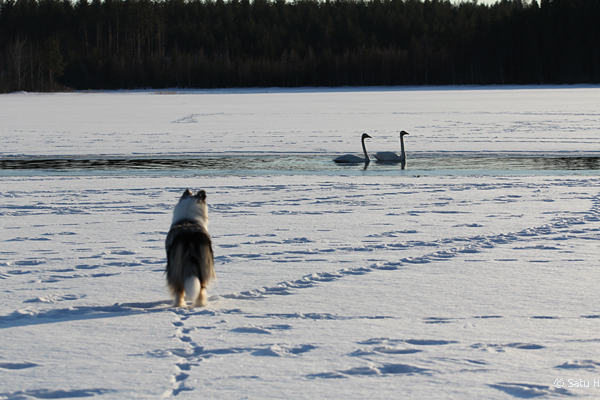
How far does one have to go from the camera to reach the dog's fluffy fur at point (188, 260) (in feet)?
13.5

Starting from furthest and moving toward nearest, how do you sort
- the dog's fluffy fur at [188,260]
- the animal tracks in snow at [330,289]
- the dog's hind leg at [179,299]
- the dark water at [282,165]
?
the dark water at [282,165]
the dog's hind leg at [179,299]
the dog's fluffy fur at [188,260]
the animal tracks in snow at [330,289]

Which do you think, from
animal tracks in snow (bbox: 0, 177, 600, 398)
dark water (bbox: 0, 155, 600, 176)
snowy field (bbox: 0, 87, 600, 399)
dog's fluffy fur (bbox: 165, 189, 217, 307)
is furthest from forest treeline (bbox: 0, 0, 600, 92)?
dog's fluffy fur (bbox: 165, 189, 217, 307)

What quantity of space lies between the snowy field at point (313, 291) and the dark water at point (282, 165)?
A: 4.35 feet

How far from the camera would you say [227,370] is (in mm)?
3199

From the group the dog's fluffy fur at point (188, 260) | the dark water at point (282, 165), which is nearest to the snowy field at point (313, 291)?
the dog's fluffy fur at point (188, 260)

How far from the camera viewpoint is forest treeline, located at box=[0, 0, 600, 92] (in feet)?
276

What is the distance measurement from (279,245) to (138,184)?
5323 mm

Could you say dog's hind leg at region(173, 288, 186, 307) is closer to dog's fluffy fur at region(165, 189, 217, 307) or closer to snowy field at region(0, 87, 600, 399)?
dog's fluffy fur at region(165, 189, 217, 307)

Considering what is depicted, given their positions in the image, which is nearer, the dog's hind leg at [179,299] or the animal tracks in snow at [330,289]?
the animal tracks in snow at [330,289]

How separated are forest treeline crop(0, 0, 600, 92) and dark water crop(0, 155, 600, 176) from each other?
5574cm

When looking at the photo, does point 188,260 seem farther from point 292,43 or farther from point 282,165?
point 292,43

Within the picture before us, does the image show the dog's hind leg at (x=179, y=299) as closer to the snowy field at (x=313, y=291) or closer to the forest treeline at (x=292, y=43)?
the snowy field at (x=313, y=291)

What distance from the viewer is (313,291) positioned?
468cm

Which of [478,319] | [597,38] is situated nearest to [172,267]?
[478,319]
